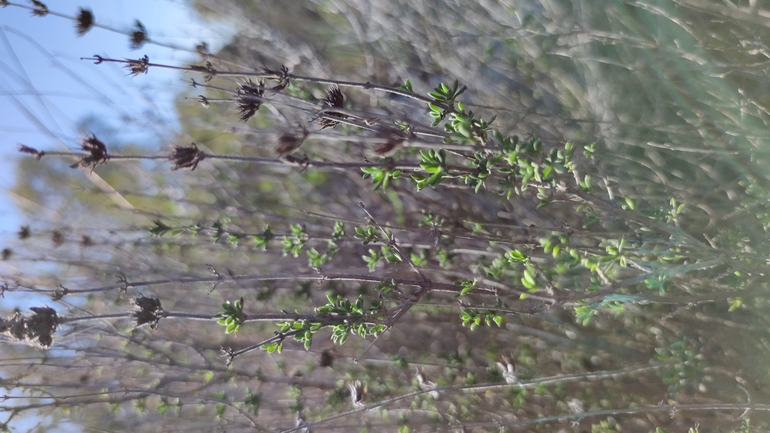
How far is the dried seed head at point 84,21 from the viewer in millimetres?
1918

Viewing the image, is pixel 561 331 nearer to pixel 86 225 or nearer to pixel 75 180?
pixel 86 225

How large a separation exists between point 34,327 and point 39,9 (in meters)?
1.24

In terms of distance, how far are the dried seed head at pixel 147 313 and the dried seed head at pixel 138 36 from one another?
1013mm

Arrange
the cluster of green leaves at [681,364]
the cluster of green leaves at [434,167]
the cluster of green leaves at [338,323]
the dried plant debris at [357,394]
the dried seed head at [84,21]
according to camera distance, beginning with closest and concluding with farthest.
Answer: the cluster of green leaves at [434,167], the cluster of green leaves at [338,323], the dried seed head at [84,21], the dried plant debris at [357,394], the cluster of green leaves at [681,364]

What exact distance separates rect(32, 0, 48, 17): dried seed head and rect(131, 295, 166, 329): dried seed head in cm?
113

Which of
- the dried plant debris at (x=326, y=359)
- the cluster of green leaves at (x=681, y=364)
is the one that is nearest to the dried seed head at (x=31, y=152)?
the dried plant debris at (x=326, y=359)

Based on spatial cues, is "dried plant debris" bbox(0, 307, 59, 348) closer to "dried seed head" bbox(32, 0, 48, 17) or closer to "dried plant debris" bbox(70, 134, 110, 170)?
"dried plant debris" bbox(70, 134, 110, 170)

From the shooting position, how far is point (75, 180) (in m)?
3.78

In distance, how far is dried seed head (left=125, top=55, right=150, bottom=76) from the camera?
67.0 inches

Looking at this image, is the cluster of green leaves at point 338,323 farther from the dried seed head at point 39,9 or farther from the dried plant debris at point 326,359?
the dried seed head at point 39,9

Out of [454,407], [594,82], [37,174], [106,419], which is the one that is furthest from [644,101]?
[37,174]

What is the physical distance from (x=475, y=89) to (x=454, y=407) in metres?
2.09

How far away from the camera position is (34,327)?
200cm

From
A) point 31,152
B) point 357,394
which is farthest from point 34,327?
point 357,394
